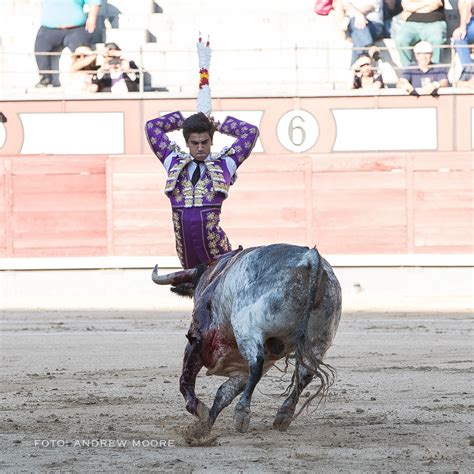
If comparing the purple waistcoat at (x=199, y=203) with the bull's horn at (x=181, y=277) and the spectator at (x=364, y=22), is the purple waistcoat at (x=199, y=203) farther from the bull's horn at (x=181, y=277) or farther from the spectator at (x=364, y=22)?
the spectator at (x=364, y=22)

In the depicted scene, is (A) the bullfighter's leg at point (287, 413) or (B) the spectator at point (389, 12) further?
(B) the spectator at point (389, 12)

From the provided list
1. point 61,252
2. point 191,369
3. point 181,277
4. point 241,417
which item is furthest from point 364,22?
point 241,417

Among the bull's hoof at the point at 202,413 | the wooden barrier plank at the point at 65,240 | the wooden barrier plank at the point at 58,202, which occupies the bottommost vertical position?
the wooden barrier plank at the point at 65,240

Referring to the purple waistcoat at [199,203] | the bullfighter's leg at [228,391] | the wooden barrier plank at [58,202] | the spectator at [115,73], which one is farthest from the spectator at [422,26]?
the bullfighter's leg at [228,391]

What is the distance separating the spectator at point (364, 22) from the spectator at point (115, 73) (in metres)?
2.30

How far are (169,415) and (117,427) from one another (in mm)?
409

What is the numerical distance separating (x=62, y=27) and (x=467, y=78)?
4284mm

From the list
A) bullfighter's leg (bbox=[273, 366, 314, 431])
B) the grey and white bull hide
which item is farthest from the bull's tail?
bullfighter's leg (bbox=[273, 366, 314, 431])

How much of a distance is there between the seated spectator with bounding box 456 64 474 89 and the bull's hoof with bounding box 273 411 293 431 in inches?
348

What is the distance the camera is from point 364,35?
41.7 feet

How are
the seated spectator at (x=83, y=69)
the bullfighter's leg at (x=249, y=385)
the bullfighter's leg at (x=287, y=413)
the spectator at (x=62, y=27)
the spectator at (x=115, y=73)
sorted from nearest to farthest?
the bullfighter's leg at (x=249, y=385) < the bullfighter's leg at (x=287, y=413) < the spectator at (x=115, y=73) < the seated spectator at (x=83, y=69) < the spectator at (x=62, y=27)

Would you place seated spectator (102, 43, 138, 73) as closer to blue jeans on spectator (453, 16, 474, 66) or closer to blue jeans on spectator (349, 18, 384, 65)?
blue jeans on spectator (349, 18, 384, 65)

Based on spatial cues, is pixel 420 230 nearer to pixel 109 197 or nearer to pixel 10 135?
pixel 109 197

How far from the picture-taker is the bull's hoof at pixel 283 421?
4234 millimetres
